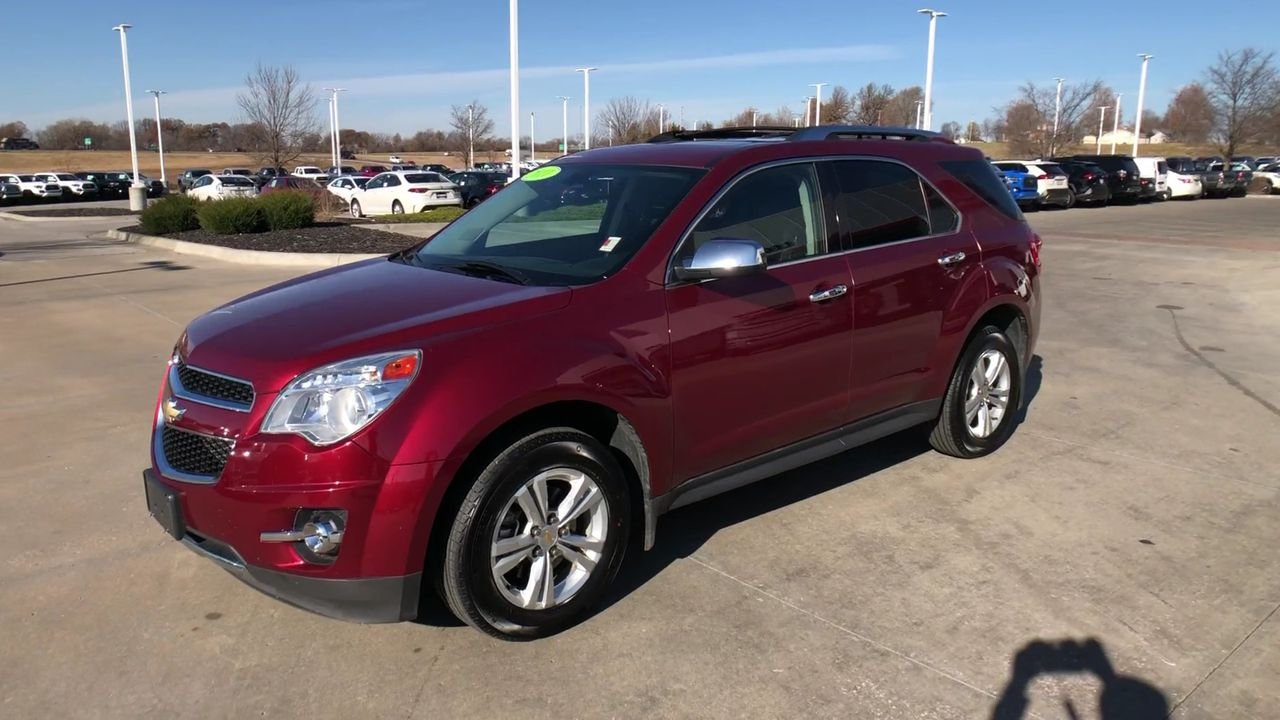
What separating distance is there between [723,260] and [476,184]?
3122cm

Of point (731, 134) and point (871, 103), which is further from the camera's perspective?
point (871, 103)

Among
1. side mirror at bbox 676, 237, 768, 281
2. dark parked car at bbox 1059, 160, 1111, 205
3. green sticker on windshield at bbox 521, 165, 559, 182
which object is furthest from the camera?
dark parked car at bbox 1059, 160, 1111, 205

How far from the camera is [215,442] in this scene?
10.1 feet

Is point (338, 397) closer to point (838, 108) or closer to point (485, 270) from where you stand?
point (485, 270)

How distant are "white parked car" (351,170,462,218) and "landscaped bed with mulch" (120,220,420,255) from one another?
702 cm

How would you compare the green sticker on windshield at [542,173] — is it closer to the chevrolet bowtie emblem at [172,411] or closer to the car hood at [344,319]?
the car hood at [344,319]

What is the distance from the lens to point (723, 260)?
3.55 m

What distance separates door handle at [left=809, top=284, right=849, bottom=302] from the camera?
410 cm

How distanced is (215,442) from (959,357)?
12.6 feet

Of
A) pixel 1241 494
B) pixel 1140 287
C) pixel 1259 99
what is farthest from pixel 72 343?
pixel 1259 99

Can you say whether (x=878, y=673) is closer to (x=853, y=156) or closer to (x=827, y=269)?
(x=827, y=269)

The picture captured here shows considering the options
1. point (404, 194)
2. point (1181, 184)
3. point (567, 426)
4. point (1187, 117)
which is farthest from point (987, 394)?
point (1187, 117)

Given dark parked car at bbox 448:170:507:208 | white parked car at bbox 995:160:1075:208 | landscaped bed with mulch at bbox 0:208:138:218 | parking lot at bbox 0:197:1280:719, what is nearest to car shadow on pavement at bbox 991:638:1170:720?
parking lot at bbox 0:197:1280:719

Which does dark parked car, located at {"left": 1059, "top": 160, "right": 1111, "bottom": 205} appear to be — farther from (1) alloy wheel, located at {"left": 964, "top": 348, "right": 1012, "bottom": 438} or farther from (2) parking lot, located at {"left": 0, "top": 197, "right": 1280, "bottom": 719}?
(1) alloy wheel, located at {"left": 964, "top": 348, "right": 1012, "bottom": 438}
